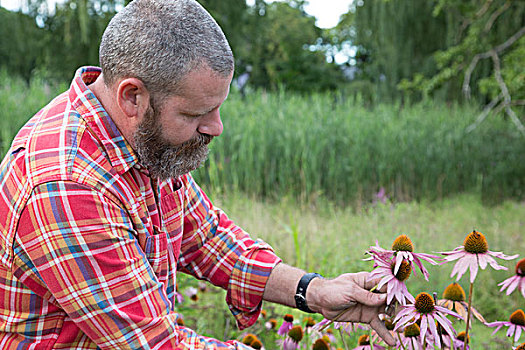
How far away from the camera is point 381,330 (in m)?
1.50

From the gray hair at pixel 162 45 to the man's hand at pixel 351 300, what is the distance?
69 centimetres

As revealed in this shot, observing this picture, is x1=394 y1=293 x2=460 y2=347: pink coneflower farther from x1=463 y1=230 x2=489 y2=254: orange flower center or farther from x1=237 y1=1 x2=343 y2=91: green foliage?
x1=237 y1=1 x2=343 y2=91: green foliage

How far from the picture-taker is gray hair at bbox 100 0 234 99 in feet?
4.25

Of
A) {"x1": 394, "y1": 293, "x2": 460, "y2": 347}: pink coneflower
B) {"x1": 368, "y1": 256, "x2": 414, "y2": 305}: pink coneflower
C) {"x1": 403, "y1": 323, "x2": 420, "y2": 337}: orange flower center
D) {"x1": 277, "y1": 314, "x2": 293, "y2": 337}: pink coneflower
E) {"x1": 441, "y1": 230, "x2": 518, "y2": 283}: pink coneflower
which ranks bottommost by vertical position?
{"x1": 277, "y1": 314, "x2": 293, "y2": 337}: pink coneflower

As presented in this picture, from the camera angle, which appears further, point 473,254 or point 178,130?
point 178,130

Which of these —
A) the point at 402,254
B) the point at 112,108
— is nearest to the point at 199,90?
the point at 112,108

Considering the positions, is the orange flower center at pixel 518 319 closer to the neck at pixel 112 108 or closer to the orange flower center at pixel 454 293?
the orange flower center at pixel 454 293

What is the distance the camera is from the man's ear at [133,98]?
4.32 ft

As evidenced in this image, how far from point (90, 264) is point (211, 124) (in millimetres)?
457

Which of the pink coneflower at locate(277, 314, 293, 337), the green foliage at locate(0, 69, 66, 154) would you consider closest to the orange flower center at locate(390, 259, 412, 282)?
the pink coneflower at locate(277, 314, 293, 337)

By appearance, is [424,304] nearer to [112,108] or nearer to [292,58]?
[112,108]

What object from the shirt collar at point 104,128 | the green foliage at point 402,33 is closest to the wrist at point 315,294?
the shirt collar at point 104,128

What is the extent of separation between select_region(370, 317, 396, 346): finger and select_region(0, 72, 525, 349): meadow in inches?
37.8

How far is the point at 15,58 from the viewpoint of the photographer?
42.1ft
